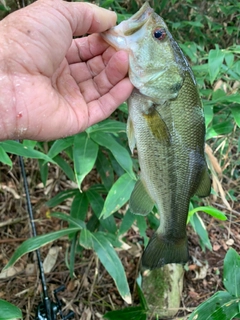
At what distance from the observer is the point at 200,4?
382 centimetres

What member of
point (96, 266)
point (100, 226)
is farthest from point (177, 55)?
point (96, 266)

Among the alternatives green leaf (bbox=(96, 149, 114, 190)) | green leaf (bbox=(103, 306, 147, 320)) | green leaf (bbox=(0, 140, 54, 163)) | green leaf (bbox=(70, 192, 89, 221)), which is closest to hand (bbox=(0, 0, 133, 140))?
green leaf (bbox=(0, 140, 54, 163))

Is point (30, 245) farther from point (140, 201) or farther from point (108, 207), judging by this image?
point (140, 201)

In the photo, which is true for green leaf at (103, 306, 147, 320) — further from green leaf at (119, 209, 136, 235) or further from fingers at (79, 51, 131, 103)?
fingers at (79, 51, 131, 103)

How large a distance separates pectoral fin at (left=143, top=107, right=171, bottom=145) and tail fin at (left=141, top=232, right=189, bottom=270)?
1.65ft

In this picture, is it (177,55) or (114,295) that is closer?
(177,55)

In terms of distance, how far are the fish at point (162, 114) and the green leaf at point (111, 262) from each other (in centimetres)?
52

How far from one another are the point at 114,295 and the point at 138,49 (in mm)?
2090

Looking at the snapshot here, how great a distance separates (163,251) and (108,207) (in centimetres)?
37

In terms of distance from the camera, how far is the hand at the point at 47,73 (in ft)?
4.63

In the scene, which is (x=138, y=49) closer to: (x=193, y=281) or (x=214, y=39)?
(x=193, y=281)

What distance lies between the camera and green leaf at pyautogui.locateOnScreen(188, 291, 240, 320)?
1.63 metres

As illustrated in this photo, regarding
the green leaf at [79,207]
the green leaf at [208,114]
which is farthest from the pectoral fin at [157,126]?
the green leaf at [79,207]

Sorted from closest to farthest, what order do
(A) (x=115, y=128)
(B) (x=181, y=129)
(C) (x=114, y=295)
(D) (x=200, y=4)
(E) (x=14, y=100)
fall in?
(E) (x=14, y=100) → (B) (x=181, y=129) → (A) (x=115, y=128) → (C) (x=114, y=295) → (D) (x=200, y=4)
